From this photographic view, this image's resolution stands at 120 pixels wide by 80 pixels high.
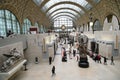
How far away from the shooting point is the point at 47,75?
14.6 meters

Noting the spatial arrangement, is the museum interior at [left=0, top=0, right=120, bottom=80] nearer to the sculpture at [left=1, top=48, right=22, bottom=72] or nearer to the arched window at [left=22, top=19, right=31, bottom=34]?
the sculpture at [left=1, top=48, right=22, bottom=72]

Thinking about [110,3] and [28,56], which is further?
[110,3]

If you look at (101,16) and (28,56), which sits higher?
(101,16)

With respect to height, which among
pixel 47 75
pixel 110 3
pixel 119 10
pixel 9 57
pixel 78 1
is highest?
pixel 78 1

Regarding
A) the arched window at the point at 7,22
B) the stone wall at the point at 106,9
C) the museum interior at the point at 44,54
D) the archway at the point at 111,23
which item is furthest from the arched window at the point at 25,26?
the archway at the point at 111,23

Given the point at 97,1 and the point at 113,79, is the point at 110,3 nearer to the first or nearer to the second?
the point at 97,1

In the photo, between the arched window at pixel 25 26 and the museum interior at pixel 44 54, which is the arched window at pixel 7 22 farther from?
the arched window at pixel 25 26

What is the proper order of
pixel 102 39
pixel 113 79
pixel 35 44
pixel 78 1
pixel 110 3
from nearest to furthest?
pixel 113 79 → pixel 35 44 → pixel 102 39 → pixel 110 3 → pixel 78 1

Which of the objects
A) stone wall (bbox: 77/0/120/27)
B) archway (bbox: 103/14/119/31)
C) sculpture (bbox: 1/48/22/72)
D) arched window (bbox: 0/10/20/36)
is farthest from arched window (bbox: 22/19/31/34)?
archway (bbox: 103/14/119/31)

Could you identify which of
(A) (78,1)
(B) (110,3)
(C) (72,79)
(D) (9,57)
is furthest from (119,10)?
(A) (78,1)

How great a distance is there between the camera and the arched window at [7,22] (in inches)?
707

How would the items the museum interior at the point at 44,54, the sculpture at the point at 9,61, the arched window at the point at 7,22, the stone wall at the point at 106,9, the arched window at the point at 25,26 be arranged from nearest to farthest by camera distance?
the sculpture at the point at 9,61, the museum interior at the point at 44,54, the arched window at the point at 7,22, the stone wall at the point at 106,9, the arched window at the point at 25,26

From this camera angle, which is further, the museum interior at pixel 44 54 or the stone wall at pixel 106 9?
the stone wall at pixel 106 9

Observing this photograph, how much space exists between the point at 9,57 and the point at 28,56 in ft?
29.1
